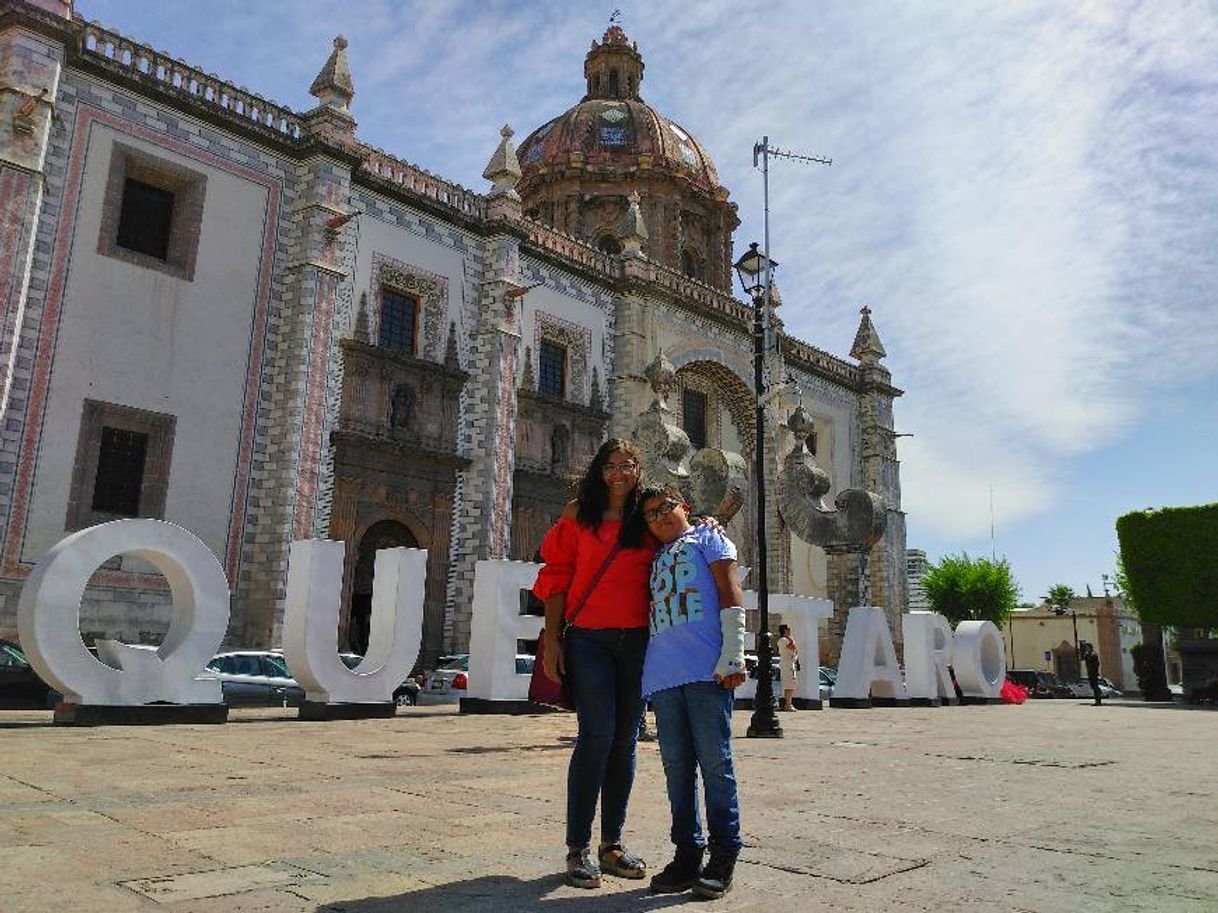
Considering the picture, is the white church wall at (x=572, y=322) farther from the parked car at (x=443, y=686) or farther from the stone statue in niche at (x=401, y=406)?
the parked car at (x=443, y=686)

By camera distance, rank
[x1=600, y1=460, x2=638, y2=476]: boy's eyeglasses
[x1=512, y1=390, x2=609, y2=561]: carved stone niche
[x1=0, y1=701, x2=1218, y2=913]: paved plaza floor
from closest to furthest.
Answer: [x1=0, y1=701, x2=1218, y2=913]: paved plaza floor → [x1=600, y1=460, x2=638, y2=476]: boy's eyeglasses → [x1=512, y1=390, x2=609, y2=561]: carved stone niche

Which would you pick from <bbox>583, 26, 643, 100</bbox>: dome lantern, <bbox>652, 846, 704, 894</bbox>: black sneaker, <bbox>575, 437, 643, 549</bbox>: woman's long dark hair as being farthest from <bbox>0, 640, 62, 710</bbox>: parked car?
<bbox>583, 26, 643, 100</bbox>: dome lantern

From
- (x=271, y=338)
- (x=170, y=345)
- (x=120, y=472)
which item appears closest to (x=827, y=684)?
(x=271, y=338)

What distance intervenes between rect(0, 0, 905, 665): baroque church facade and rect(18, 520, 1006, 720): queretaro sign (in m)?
5.90

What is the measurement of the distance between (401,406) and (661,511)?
731 inches

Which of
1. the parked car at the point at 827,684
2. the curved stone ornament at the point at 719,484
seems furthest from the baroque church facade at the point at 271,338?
the parked car at the point at 827,684

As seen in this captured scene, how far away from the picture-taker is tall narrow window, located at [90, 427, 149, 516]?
17266 mm

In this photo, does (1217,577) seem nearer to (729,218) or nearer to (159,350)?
(729,218)

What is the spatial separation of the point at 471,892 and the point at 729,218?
120 feet

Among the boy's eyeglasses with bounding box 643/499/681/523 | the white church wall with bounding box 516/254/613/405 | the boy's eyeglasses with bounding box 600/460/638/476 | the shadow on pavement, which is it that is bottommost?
the shadow on pavement

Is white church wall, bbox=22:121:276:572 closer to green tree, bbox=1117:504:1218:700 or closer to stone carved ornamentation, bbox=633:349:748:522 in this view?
stone carved ornamentation, bbox=633:349:748:522

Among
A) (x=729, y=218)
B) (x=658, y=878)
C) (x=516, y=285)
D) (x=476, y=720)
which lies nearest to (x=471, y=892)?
(x=658, y=878)

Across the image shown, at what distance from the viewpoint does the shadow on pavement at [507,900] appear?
3.20 meters

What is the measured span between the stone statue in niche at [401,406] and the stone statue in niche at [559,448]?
14.5 ft
